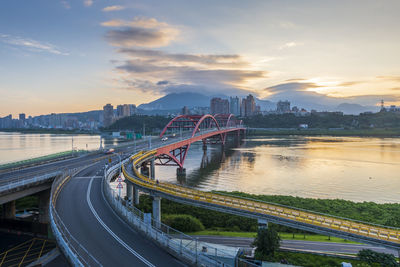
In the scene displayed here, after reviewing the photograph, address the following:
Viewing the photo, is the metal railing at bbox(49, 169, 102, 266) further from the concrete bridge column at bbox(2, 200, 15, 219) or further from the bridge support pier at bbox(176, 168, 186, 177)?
the bridge support pier at bbox(176, 168, 186, 177)

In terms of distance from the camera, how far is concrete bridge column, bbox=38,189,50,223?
107 ft

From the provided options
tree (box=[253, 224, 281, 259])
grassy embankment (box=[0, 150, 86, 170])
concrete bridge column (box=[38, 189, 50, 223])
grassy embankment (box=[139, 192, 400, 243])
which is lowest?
grassy embankment (box=[139, 192, 400, 243])

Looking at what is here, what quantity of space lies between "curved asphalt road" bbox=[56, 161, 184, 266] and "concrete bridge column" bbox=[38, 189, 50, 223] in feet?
13.4

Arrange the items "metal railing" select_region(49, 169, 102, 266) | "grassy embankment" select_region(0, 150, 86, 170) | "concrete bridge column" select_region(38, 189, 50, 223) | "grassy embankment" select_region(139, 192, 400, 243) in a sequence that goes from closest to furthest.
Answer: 1. "metal railing" select_region(49, 169, 102, 266)
2. "grassy embankment" select_region(139, 192, 400, 243)
3. "concrete bridge column" select_region(38, 189, 50, 223)
4. "grassy embankment" select_region(0, 150, 86, 170)

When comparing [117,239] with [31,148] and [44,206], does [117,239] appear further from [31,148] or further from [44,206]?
[31,148]

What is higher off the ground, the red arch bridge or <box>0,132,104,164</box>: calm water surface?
the red arch bridge

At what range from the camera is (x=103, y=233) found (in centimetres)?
1978

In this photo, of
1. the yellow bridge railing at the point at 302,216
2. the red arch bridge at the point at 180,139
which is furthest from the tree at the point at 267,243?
the red arch bridge at the point at 180,139

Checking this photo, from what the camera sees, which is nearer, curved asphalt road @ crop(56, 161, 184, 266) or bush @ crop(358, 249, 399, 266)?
curved asphalt road @ crop(56, 161, 184, 266)

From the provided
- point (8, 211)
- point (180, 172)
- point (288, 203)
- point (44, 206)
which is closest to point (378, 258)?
point (288, 203)

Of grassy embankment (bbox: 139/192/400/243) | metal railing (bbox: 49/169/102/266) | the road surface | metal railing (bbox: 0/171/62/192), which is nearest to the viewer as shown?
metal railing (bbox: 49/169/102/266)

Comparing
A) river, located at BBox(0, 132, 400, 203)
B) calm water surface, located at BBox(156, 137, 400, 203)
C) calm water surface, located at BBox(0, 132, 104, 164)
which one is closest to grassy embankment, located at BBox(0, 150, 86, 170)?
calm water surface, located at BBox(0, 132, 104, 164)

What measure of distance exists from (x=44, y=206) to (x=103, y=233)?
17320 mm

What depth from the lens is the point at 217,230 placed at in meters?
31.0
